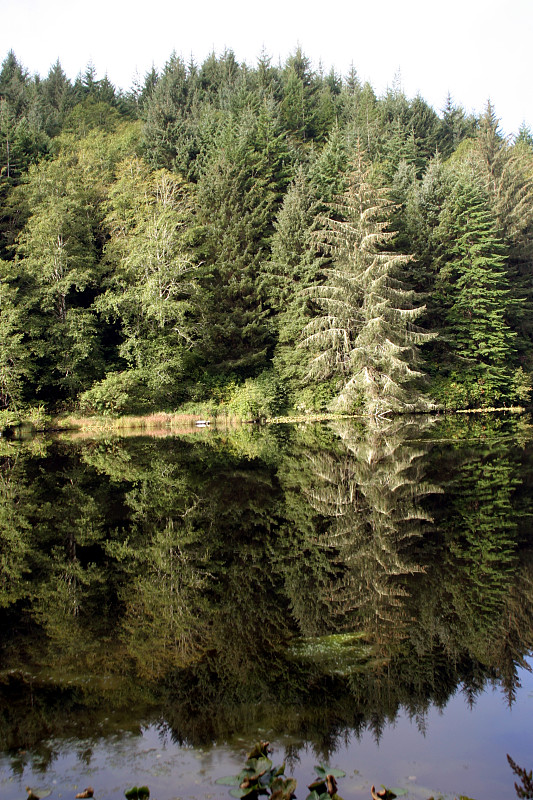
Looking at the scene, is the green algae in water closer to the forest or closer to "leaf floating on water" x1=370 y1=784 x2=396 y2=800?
"leaf floating on water" x1=370 y1=784 x2=396 y2=800

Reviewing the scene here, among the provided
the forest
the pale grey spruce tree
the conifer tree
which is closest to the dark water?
the pale grey spruce tree

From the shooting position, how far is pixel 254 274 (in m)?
37.8

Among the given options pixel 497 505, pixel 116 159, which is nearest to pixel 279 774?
pixel 497 505

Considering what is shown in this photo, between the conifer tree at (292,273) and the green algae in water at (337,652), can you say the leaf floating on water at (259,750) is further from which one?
the conifer tree at (292,273)

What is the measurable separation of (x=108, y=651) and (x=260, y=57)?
67.7 meters

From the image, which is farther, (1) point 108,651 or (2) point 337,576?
(2) point 337,576

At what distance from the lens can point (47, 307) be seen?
30.6m

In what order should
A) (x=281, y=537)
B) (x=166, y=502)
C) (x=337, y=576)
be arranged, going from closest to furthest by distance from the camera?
(x=337, y=576) → (x=281, y=537) → (x=166, y=502)

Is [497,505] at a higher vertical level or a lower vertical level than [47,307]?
lower

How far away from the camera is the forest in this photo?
30.9m

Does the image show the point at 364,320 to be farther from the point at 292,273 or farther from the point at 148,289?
the point at 148,289

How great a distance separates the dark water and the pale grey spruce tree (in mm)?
19281

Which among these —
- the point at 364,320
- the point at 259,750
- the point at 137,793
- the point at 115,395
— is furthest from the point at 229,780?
the point at 364,320

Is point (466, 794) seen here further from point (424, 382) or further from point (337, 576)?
point (424, 382)
